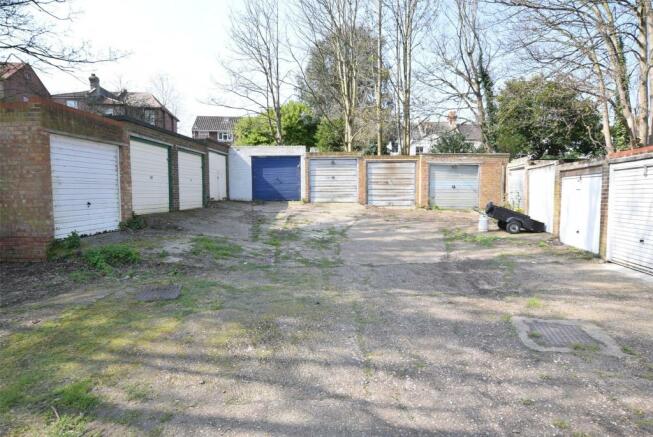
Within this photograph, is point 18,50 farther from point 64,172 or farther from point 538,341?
point 538,341

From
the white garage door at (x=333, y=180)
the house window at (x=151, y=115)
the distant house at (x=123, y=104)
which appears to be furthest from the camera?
the house window at (x=151, y=115)

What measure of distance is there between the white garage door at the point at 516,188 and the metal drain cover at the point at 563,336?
39.4 ft

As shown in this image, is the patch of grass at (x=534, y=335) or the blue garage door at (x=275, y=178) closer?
the patch of grass at (x=534, y=335)

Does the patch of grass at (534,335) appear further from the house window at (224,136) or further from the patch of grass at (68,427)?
the house window at (224,136)

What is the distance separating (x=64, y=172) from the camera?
28.1 ft

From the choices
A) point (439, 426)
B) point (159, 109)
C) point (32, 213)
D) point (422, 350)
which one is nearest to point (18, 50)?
point (32, 213)

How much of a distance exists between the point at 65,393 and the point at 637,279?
862cm

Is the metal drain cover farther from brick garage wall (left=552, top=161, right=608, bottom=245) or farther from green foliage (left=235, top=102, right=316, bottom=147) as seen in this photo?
green foliage (left=235, top=102, right=316, bottom=147)

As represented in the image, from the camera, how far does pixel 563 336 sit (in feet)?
15.3

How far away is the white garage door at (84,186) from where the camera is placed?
8375 mm

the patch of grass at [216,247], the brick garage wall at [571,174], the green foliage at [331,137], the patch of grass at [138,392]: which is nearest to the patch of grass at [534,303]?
the brick garage wall at [571,174]

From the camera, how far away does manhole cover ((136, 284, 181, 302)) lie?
19.4 ft

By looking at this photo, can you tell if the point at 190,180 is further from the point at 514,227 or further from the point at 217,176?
the point at 514,227

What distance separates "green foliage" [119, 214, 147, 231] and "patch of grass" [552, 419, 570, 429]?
10.4 m
